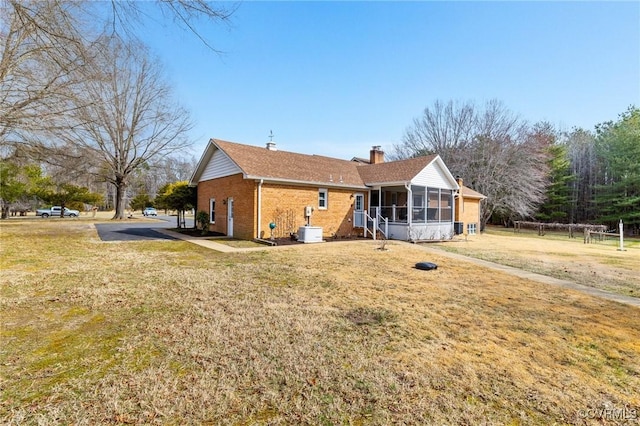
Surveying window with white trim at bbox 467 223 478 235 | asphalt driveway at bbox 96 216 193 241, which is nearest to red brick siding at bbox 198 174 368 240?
asphalt driveway at bbox 96 216 193 241

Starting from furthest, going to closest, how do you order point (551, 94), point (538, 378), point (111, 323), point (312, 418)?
1. point (551, 94)
2. point (111, 323)
3. point (538, 378)
4. point (312, 418)

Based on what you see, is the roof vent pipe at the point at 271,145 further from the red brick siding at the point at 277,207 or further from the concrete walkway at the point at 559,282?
the concrete walkway at the point at 559,282

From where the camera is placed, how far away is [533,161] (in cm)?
2917

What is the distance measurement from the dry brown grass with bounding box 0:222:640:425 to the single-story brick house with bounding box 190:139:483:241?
329 inches

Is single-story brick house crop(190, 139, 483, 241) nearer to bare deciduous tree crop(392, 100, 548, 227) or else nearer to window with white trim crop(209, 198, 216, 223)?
window with white trim crop(209, 198, 216, 223)

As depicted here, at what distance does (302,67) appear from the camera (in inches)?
540

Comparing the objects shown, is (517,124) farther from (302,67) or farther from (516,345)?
(516,345)

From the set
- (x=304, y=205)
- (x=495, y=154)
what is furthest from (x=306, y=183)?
(x=495, y=154)

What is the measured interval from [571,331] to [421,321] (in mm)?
2136

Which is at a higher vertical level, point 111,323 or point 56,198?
point 56,198

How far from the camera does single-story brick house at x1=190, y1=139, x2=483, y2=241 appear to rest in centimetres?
1515

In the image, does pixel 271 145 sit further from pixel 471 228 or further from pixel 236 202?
pixel 471 228

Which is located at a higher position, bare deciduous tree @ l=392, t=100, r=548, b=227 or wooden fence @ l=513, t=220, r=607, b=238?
bare deciduous tree @ l=392, t=100, r=548, b=227

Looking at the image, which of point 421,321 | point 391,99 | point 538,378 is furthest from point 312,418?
point 391,99
